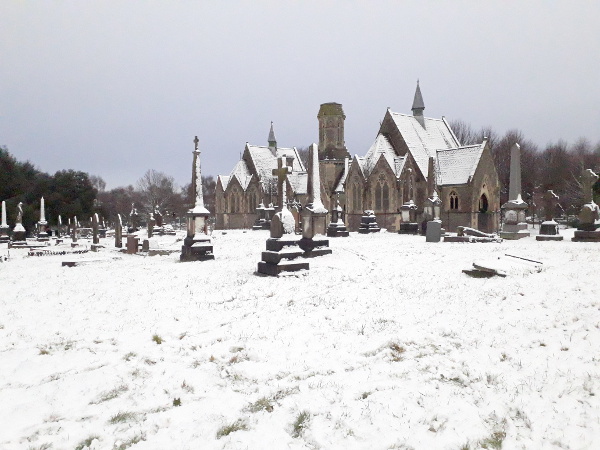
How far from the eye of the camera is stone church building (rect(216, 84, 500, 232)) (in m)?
31.8

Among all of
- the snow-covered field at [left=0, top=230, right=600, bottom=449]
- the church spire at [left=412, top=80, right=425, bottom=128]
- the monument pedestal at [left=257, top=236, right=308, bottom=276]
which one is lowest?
the snow-covered field at [left=0, top=230, right=600, bottom=449]

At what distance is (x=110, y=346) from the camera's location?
5637mm

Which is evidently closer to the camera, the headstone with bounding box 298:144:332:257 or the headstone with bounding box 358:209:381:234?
the headstone with bounding box 298:144:332:257

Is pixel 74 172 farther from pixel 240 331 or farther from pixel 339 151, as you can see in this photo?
pixel 240 331

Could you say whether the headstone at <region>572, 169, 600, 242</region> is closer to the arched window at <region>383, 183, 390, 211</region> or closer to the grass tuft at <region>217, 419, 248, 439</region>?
the grass tuft at <region>217, 419, 248, 439</region>

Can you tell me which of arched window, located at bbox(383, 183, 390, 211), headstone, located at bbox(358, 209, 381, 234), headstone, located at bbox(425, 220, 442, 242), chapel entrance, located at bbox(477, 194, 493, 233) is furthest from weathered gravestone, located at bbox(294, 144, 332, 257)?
chapel entrance, located at bbox(477, 194, 493, 233)

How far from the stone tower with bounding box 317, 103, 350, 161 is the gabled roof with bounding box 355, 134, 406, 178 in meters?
5.20

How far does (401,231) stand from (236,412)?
20.9 meters

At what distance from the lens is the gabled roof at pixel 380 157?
108 feet

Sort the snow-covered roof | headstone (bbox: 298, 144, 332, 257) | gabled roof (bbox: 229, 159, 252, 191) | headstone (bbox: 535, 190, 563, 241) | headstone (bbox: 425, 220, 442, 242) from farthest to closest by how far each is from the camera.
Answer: gabled roof (bbox: 229, 159, 252, 191) → the snow-covered roof → headstone (bbox: 425, 220, 442, 242) → headstone (bbox: 535, 190, 563, 241) → headstone (bbox: 298, 144, 332, 257)

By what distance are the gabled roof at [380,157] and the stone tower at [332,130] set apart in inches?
205

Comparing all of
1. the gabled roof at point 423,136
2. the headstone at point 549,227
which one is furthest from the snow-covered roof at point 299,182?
the headstone at point 549,227

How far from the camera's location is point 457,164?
108ft

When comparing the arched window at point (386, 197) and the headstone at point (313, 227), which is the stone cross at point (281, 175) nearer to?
the headstone at point (313, 227)
